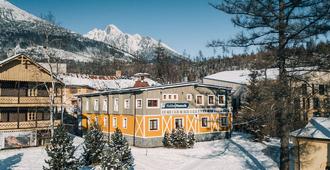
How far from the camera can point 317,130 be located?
1775 centimetres

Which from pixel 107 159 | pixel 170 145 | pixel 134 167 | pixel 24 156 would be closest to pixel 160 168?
pixel 134 167

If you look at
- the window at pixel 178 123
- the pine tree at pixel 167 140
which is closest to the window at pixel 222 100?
the window at pixel 178 123

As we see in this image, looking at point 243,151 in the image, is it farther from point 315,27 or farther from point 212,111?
point 315,27

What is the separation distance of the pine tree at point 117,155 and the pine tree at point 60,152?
2.02m

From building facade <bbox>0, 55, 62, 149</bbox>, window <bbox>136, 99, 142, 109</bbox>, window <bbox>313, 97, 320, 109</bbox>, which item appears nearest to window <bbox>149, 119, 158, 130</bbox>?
window <bbox>136, 99, 142, 109</bbox>

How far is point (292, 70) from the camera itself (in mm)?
13836

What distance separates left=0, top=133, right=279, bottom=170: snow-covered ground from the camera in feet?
77.2

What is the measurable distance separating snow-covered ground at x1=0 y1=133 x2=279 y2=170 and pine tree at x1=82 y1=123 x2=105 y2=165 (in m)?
2.82

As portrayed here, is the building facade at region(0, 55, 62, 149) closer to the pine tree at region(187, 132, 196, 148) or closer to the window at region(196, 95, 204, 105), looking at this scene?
the pine tree at region(187, 132, 196, 148)

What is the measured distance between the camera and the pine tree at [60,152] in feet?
56.7

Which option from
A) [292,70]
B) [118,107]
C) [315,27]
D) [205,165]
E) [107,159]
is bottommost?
[205,165]

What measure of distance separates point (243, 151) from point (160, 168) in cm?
989

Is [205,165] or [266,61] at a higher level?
[266,61]

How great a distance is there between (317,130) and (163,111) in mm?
17413
